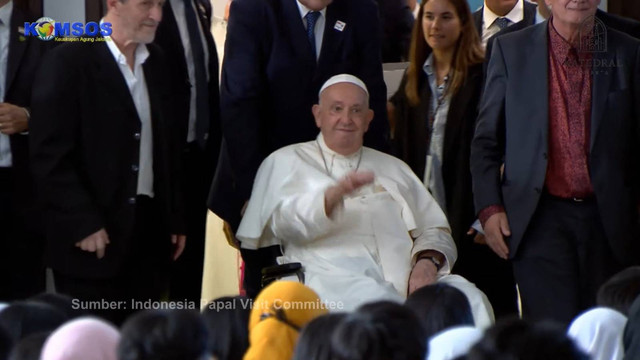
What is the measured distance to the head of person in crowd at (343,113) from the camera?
5.18 m

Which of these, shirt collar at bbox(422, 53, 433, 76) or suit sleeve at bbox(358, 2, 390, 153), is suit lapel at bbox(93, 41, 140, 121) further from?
shirt collar at bbox(422, 53, 433, 76)

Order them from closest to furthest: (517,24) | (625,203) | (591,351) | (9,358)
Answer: (9,358) → (591,351) → (625,203) → (517,24)

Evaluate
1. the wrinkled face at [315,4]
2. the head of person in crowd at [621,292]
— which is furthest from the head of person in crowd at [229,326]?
the wrinkled face at [315,4]

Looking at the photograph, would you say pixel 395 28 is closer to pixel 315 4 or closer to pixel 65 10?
pixel 315 4

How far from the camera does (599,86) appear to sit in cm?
485

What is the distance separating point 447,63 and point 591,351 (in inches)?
114

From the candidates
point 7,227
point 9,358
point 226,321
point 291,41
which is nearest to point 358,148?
point 291,41

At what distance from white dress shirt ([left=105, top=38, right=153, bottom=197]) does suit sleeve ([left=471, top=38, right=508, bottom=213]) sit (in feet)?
4.27

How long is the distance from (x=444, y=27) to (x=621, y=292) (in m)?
2.37

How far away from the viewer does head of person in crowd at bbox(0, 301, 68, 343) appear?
10.8 feet

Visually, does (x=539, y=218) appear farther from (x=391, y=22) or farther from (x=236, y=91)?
(x=391, y=22)

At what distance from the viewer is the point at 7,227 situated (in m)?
5.22

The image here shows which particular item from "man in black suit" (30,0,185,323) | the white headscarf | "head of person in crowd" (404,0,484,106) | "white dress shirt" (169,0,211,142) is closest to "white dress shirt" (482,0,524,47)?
"head of person in crowd" (404,0,484,106)

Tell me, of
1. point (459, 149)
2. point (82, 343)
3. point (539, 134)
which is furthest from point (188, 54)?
point (82, 343)
